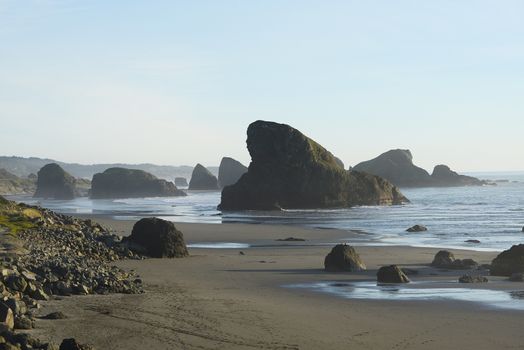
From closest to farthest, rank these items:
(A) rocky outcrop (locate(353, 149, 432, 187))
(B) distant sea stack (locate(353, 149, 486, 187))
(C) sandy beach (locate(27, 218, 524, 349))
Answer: (C) sandy beach (locate(27, 218, 524, 349))
(A) rocky outcrop (locate(353, 149, 432, 187))
(B) distant sea stack (locate(353, 149, 486, 187))

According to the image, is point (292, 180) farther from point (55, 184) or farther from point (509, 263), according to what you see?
point (509, 263)

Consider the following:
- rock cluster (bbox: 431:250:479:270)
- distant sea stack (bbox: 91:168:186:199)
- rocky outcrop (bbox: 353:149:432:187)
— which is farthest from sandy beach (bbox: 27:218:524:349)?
rocky outcrop (bbox: 353:149:432:187)

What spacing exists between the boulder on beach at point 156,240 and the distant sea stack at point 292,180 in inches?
2411

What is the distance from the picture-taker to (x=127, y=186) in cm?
15825

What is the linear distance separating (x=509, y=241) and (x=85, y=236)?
77.6 ft

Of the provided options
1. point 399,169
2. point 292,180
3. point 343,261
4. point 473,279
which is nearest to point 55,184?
point 292,180

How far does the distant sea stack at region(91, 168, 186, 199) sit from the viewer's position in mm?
152500

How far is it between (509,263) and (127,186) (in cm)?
13882

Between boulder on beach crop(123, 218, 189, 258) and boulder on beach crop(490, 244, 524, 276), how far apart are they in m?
13.2

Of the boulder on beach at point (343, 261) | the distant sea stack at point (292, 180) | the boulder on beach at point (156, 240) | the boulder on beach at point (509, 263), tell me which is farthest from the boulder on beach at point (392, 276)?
the distant sea stack at point (292, 180)

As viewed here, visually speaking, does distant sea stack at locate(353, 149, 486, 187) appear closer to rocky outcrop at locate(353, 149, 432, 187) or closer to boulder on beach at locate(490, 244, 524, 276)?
rocky outcrop at locate(353, 149, 432, 187)

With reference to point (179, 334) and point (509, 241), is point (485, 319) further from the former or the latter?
point (509, 241)

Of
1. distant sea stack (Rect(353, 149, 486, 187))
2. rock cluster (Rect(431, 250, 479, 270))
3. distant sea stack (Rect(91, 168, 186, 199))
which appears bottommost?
rock cluster (Rect(431, 250, 479, 270))

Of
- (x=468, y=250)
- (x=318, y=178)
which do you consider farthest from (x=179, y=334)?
(x=318, y=178)
